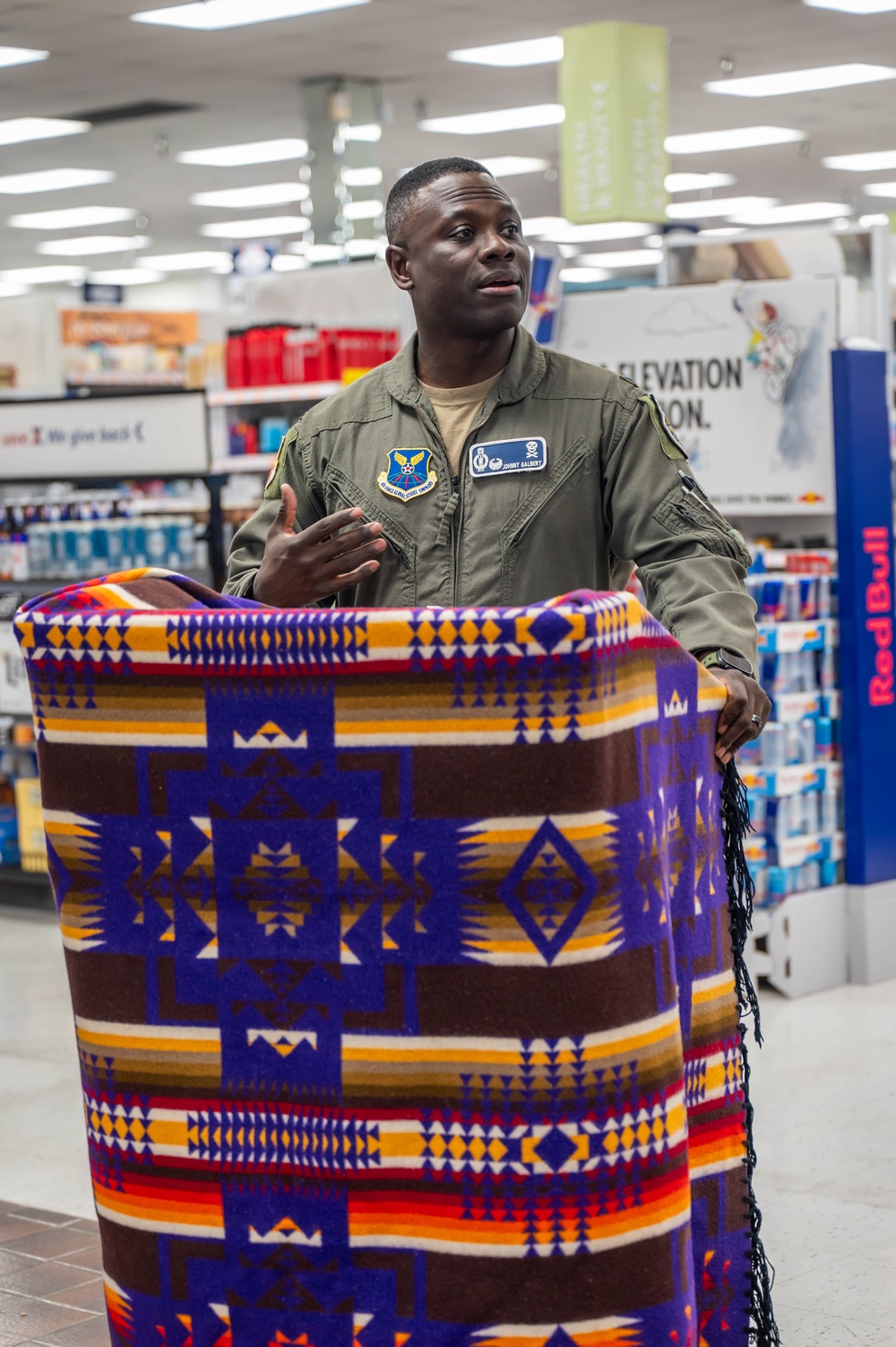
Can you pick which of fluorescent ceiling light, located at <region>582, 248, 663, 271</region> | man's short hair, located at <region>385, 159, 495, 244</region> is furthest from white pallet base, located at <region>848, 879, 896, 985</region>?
fluorescent ceiling light, located at <region>582, 248, 663, 271</region>

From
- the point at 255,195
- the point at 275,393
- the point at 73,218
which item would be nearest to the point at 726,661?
the point at 275,393

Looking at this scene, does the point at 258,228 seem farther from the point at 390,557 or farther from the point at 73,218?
the point at 390,557

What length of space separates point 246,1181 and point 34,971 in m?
4.39

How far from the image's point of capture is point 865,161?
15.8 meters

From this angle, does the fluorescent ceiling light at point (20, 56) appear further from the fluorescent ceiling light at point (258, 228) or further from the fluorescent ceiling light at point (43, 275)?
the fluorescent ceiling light at point (43, 275)

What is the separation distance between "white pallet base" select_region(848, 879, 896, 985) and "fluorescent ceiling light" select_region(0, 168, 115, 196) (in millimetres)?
11529

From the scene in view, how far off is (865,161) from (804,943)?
12.3 meters

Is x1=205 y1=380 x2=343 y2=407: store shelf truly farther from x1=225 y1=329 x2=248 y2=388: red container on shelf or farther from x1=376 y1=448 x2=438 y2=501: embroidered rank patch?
x1=376 y1=448 x2=438 y2=501: embroidered rank patch

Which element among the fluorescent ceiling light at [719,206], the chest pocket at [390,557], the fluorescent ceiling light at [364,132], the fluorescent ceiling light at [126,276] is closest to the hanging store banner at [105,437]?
the chest pocket at [390,557]

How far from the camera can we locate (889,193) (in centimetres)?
1788

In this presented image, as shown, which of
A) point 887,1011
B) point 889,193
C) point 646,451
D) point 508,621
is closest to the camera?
point 508,621

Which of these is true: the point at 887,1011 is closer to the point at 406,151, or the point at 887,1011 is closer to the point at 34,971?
the point at 34,971

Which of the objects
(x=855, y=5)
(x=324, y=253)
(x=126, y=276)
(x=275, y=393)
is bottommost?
(x=275, y=393)

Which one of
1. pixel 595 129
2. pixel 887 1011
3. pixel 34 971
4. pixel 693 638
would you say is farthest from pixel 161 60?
pixel 693 638
